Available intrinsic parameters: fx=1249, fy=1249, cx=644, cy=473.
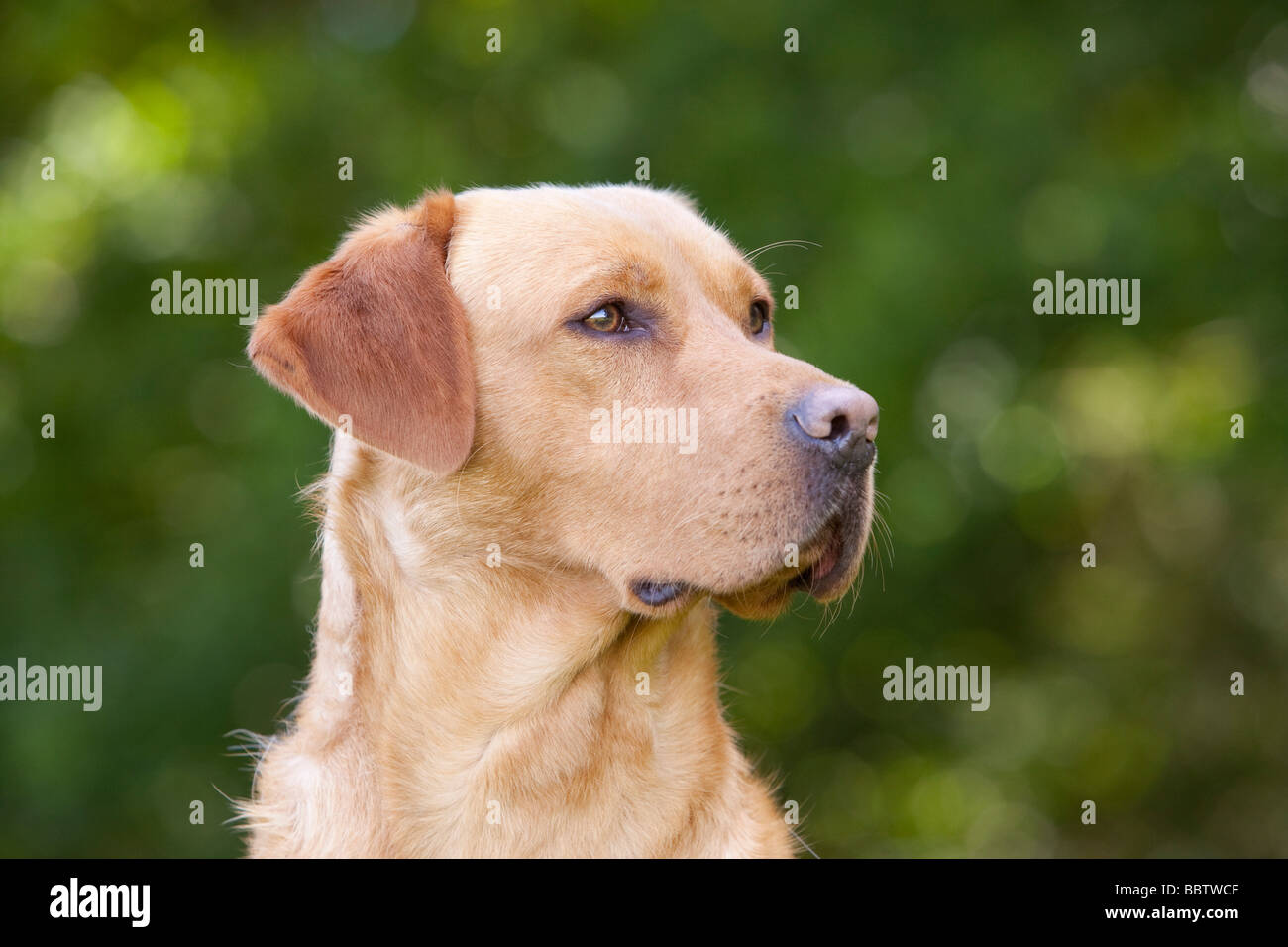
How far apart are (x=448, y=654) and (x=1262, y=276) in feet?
25.8

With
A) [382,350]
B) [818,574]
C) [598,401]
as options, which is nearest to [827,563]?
[818,574]

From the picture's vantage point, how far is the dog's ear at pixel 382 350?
3770 mm

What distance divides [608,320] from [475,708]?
50.4 inches

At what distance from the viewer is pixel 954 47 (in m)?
9.56

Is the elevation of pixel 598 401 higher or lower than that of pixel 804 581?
higher

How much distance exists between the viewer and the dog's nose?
3604 millimetres

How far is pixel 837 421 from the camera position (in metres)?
3.62

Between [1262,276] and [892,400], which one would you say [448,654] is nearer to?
[892,400]
